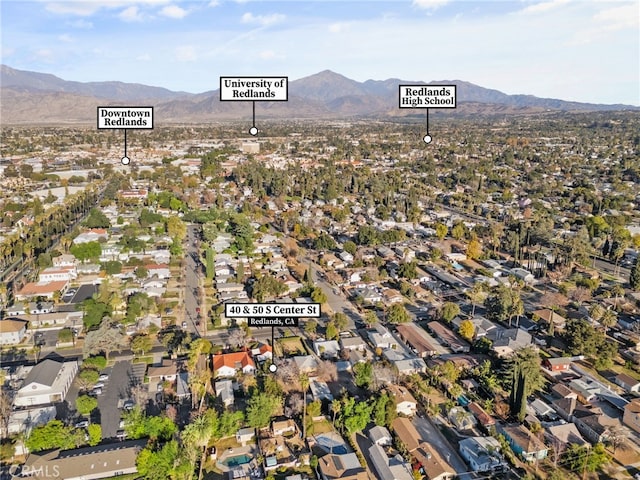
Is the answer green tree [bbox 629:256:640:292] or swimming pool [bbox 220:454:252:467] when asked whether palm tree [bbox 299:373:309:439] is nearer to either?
swimming pool [bbox 220:454:252:467]

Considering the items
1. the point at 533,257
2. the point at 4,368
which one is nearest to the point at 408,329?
the point at 533,257

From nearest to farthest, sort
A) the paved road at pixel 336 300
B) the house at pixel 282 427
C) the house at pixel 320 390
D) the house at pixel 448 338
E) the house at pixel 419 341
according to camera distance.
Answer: the house at pixel 282 427
the house at pixel 320 390
the house at pixel 419 341
the house at pixel 448 338
the paved road at pixel 336 300

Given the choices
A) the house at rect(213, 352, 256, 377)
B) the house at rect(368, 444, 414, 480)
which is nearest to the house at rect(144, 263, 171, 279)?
the house at rect(213, 352, 256, 377)

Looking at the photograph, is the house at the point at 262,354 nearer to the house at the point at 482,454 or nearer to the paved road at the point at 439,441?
the paved road at the point at 439,441

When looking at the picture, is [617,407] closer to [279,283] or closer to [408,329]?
[408,329]

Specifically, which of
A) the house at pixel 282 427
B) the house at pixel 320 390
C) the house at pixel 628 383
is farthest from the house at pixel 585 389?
the house at pixel 282 427

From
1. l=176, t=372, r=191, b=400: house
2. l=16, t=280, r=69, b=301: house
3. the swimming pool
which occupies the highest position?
l=16, t=280, r=69, b=301: house
